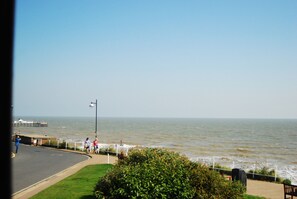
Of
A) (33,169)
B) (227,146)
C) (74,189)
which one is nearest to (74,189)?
(74,189)

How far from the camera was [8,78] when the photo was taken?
7.27 m

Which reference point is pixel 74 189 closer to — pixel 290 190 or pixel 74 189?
pixel 74 189

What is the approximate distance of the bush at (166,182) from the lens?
29.0 ft

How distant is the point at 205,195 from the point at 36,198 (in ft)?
22.5

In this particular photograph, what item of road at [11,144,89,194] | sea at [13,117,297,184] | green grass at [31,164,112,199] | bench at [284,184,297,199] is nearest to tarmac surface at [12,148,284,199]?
road at [11,144,89,194]

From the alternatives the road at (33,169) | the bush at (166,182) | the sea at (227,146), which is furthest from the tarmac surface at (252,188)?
the bush at (166,182)

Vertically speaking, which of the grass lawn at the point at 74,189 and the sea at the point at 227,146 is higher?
the grass lawn at the point at 74,189

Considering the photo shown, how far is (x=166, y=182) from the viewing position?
9.05 metres

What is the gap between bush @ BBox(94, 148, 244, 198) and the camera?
8.84 m

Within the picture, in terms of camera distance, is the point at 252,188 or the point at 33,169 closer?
the point at 252,188

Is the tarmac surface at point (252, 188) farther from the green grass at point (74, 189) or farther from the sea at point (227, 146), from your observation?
the sea at point (227, 146)

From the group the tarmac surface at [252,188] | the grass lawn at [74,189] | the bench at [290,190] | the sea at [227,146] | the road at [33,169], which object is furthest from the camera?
the sea at [227,146]

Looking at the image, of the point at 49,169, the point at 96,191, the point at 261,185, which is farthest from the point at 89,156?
Result: the point at 96,191

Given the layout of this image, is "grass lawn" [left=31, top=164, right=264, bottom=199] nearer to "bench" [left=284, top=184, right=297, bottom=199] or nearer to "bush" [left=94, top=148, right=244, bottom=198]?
"bench" [left=284, top=184, right=297, bottom=199]
